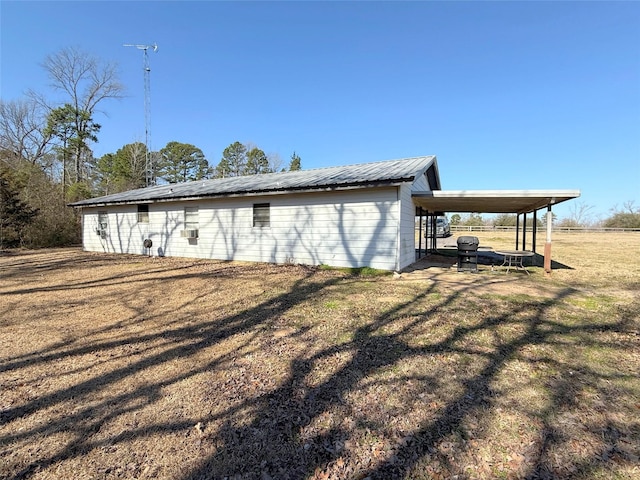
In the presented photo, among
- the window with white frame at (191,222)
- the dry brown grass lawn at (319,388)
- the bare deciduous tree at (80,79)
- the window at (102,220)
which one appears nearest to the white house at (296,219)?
the window with white frame at (191,222)

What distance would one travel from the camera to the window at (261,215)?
999 centimetres

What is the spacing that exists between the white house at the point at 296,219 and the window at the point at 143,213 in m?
0.04

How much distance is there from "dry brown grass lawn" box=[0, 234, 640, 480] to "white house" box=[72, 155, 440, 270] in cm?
303

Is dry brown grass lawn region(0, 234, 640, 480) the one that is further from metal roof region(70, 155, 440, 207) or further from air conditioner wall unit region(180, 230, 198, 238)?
air conditioner wall unit region(180, 230, 198, 238)

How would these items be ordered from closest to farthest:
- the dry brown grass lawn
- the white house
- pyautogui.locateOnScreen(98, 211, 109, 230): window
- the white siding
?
the dry brown grass lawn, the white house, the white siding, pyautogui.locateOnScreen(98, 211, 109, 230): window

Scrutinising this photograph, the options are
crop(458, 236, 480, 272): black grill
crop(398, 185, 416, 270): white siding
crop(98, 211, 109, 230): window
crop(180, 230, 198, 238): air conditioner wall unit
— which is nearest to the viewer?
crop(398, 185, 416, 270): white siding

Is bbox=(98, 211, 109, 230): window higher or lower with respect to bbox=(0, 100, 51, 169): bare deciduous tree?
lower

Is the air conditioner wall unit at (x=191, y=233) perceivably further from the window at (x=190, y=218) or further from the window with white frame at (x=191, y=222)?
the window at (x=190, y=218)

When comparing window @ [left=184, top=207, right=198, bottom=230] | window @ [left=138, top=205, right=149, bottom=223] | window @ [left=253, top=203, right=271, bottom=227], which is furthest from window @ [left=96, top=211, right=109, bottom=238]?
window @ [left=253, top=203, right=271, bottom=227]

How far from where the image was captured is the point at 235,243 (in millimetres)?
10656

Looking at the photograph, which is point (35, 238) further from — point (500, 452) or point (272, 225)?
point (500, 452)

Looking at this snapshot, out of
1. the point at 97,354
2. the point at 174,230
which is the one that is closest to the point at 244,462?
the point at 97,354

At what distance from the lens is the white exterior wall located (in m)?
8.14

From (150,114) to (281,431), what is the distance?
22368mm
